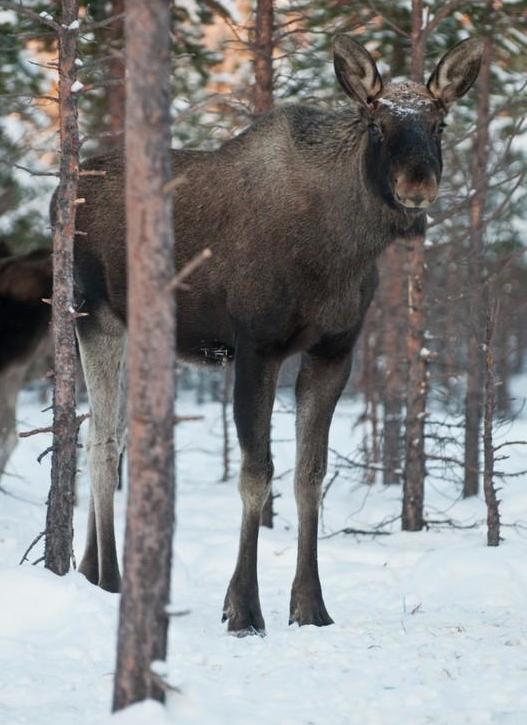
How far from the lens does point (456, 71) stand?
620cm

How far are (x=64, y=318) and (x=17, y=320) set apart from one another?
513 cm

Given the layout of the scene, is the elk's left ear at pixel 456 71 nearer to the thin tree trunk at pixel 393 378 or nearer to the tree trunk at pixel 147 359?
the tree trunk at pixel 147 359

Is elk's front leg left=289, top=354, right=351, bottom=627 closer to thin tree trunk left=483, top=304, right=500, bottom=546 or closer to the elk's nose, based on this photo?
the elk's nose

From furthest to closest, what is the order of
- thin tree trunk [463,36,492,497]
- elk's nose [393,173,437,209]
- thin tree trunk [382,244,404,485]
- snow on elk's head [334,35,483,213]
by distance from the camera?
thin tree trunk [382,244,404,485]
thin tree trunk [463,36,492,497]
snow on elk's head [334,35,483,213]
elk's nose [393,173,437,209]

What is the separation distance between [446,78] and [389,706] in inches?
148

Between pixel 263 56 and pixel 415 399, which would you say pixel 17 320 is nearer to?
pixel 263 56

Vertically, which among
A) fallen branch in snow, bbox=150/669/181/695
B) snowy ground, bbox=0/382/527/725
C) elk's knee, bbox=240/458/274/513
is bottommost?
snowy ground, bbox=0/382/527/725

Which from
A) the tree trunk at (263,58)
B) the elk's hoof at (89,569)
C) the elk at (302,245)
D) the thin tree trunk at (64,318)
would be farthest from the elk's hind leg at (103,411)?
the tree trunk at (263,58)

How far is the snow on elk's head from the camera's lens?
5859mm

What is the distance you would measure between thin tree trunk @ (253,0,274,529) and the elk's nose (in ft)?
16.9

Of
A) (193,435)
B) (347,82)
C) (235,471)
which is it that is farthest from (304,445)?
(193,435)

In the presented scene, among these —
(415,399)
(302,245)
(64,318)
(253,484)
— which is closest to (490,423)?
(415,399)

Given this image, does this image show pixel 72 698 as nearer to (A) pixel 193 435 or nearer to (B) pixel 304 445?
(B) pixel 304 445

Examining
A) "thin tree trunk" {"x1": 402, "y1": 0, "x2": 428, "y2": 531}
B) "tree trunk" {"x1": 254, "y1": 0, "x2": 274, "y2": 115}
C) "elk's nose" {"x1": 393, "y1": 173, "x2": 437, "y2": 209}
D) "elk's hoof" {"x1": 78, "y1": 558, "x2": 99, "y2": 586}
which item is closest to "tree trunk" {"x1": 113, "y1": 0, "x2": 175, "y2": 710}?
"elk's nose" {"x1": 393, "y1": 173, "x2": 437, "y2": 209}
